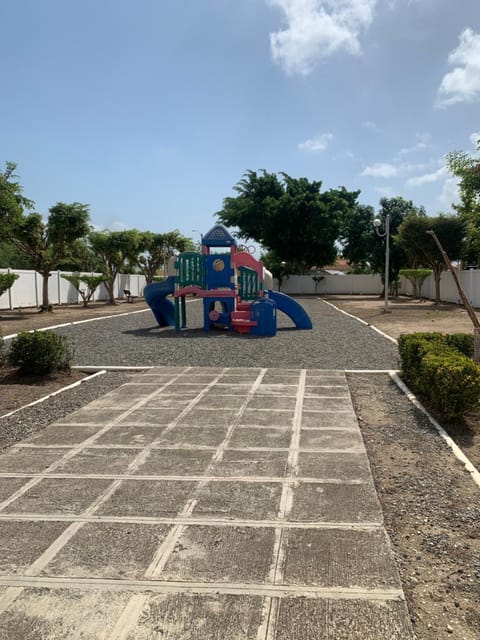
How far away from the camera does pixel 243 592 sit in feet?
7.40

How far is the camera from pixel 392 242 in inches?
1529

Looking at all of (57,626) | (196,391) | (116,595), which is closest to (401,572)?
(116,595)

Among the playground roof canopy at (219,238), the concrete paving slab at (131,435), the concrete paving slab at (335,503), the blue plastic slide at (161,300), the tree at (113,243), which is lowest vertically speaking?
the concrete paving slab at (335,503)

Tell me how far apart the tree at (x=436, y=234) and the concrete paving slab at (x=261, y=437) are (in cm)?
2248

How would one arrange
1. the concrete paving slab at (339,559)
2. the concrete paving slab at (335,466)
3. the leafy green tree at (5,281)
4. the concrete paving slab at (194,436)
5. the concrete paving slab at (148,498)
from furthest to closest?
the leafy green tree at (5,281) → the concrete paving slab at (194,436) → the concrete paving slab at (335,466) → the concrete paving slab at (148,498) → the concrete paving slab at (339,559)

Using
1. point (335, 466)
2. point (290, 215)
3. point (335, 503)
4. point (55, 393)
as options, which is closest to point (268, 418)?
point (335, 466)

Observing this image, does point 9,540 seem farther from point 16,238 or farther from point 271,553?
point 16,238

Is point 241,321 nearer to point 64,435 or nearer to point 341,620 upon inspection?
point 64,435

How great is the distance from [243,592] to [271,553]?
36cm

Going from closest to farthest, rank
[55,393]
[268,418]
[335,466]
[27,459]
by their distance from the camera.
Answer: [335,466]
[27,459]
[268,418]
[55,393]

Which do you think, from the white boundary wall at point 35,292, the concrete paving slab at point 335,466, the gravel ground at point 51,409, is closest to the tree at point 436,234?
the white boundary wall at point 35,292

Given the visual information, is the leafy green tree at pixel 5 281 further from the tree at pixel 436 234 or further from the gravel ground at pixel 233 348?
the tree at pixel 436 234

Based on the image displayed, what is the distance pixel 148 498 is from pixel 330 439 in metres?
1.85

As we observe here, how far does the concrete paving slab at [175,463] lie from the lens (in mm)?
3729
